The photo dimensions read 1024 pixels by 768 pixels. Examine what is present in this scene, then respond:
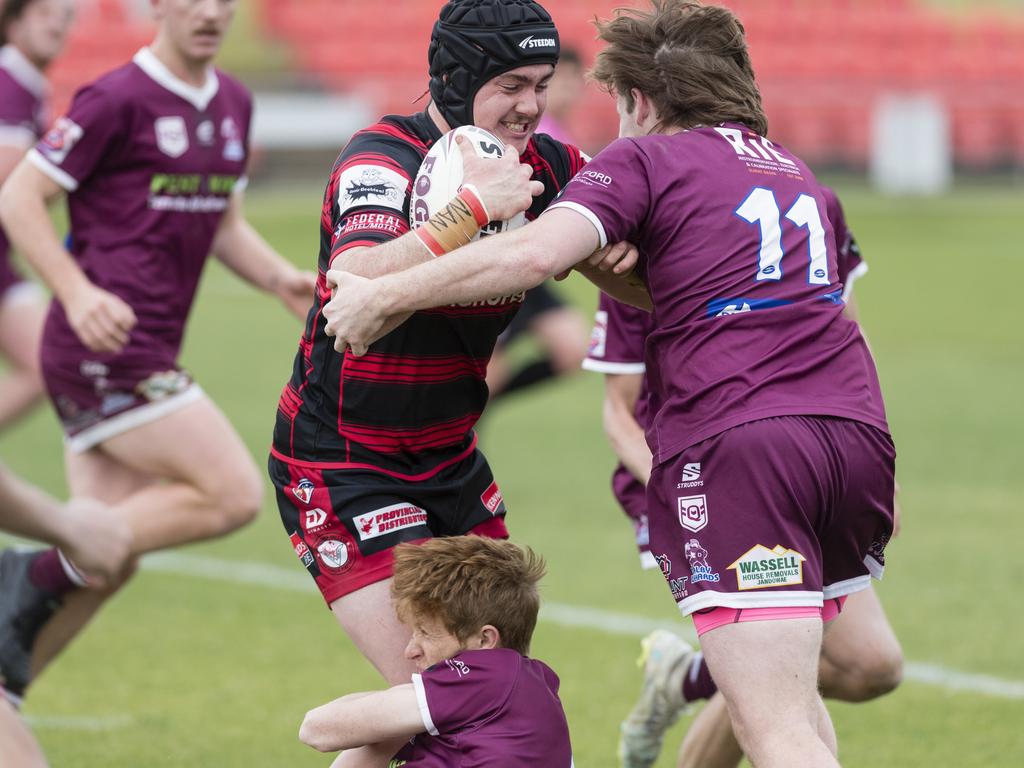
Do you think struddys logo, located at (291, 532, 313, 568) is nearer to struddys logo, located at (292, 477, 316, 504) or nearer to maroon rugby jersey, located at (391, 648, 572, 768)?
struddys logo, located at (292, 477, 316, 504)

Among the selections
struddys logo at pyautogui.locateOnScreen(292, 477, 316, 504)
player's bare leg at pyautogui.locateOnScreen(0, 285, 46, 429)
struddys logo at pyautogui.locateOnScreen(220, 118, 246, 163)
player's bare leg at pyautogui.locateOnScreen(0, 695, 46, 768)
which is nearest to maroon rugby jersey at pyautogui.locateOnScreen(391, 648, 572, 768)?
struddys logo at pyautogui.locateOnScreen(292, 477, 316, 504)

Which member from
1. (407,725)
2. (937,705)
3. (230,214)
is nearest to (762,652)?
(407,725)

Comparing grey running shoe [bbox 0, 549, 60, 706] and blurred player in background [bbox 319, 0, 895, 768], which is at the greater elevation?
blurred player in background [bbox 319, 0, 895, 768]

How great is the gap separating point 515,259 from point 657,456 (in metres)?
0.67

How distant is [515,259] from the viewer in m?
3.56

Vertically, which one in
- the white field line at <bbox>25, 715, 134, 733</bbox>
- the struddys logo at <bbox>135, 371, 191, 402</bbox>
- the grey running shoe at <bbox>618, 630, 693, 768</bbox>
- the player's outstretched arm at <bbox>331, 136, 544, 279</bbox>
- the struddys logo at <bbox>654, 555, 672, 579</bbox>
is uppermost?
the player's outstretched arm at <bbox>331, 136, 544, 279</bbox>

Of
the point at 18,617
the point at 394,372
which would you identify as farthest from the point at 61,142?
the point at 394,372

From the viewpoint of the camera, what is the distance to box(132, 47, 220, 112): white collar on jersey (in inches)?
241

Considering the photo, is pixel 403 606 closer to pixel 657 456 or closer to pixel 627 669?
pixel 657 456

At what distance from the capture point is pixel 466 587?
386cm

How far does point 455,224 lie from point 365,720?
122cm

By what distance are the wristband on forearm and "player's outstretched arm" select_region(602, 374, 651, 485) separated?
4.82 ft

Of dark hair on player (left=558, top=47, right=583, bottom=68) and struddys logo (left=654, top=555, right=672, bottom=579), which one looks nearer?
struddys logo (left=654, top=555, right=672, bottom=579)

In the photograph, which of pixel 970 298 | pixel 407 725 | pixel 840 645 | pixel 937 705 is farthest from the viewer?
pixel 970 298
